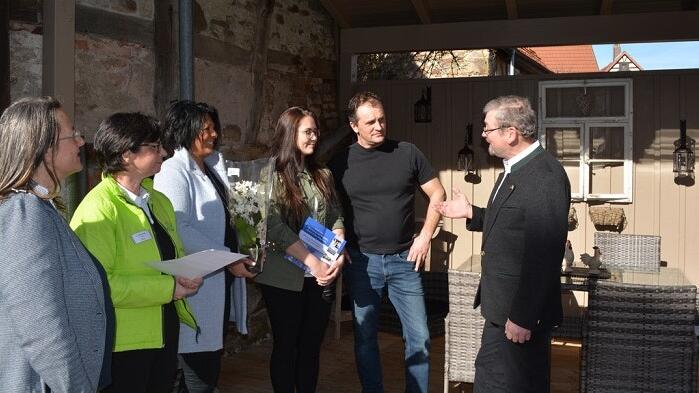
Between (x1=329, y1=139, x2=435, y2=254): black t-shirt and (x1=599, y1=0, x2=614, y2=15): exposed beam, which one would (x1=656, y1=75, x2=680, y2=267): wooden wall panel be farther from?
(x1=329, y1=139, x2=435, y2=254): black t-shirt

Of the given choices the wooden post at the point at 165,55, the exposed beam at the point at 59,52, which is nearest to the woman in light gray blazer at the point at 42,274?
the exposed beam at the point at 59,52

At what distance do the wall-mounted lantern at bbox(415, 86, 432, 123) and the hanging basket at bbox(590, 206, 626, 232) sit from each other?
168 centimetres

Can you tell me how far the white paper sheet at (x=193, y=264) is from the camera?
2516 mm

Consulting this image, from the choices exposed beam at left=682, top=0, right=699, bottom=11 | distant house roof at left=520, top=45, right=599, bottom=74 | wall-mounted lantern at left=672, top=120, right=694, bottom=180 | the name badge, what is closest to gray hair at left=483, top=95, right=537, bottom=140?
the name badge

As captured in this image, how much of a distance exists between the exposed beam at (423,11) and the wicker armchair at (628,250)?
2.39 metres

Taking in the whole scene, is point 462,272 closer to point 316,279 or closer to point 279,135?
point 316,279

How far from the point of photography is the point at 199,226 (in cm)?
313

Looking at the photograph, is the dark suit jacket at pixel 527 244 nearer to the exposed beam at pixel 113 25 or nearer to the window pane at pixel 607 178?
the exposed beam at pixel 113 25

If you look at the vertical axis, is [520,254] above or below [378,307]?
above

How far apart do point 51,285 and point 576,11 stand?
18.9 feet

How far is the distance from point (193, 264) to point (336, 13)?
4.91 m

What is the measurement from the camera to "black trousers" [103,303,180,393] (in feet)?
8.23

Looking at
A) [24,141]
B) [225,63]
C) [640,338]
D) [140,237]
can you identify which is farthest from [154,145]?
[225,63]

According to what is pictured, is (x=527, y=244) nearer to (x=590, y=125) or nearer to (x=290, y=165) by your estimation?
(x=290, y=165)
